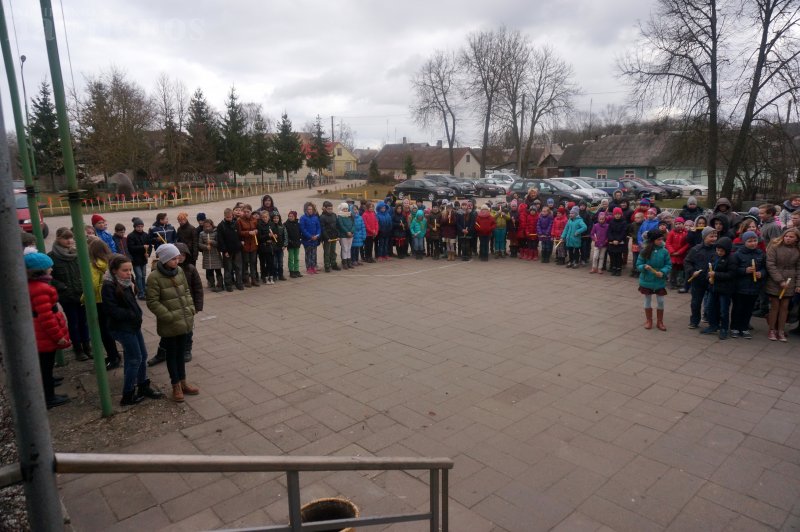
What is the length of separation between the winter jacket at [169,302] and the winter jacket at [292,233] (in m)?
6.60

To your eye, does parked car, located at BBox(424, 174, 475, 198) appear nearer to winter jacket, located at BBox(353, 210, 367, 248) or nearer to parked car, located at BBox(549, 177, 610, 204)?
parked car, located at BBox(549, 177, 610, 204)

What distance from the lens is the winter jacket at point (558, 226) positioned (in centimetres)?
1423

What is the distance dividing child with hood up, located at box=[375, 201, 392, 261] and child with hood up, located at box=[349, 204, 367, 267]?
2.29ft

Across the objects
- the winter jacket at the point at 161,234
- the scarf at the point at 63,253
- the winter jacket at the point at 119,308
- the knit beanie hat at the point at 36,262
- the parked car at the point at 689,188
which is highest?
the knit beanie hat at the point at 36,262

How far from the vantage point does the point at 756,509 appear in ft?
13.2

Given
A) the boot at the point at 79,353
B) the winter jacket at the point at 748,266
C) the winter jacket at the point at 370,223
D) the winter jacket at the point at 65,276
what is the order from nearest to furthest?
the winter jacket at the point at 65,276 < the boot at the point at 79,353 < the winter jacket at the point at 748,266 < the winter jacket at the point at 370,223

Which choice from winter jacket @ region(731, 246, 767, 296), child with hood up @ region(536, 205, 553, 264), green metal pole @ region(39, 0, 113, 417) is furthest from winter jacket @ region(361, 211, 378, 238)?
green metal pole @ region(39, 0, 113, 417)

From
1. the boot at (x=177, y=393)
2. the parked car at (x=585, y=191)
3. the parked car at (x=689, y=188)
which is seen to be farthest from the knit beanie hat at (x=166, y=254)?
the parked car at (x=689, y=188)

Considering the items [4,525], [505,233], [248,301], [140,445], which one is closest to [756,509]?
[4,525]

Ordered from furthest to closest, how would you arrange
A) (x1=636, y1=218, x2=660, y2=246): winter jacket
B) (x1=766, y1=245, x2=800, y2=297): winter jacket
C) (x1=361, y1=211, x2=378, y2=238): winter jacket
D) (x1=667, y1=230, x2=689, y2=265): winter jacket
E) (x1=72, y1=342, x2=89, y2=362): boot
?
(x1=361, y1=211, x2=378, y2=238): winter jacket
(x1=636, y1=218, x2=660, y2=246): winter jacket
(x1=667, y1=230, x2=689, y2=265): winter jacket
(x1=766, y1=245, x2=800, y2=297): winter jacket
(x1=72, y1=342, x2=89, y2=362): boot

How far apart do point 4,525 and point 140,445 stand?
2767mm

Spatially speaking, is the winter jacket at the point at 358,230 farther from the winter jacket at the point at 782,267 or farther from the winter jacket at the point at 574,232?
the winter jacket at the point at 782,267

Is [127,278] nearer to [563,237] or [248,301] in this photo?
[248,301]

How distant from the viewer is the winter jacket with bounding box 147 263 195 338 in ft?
18.5
